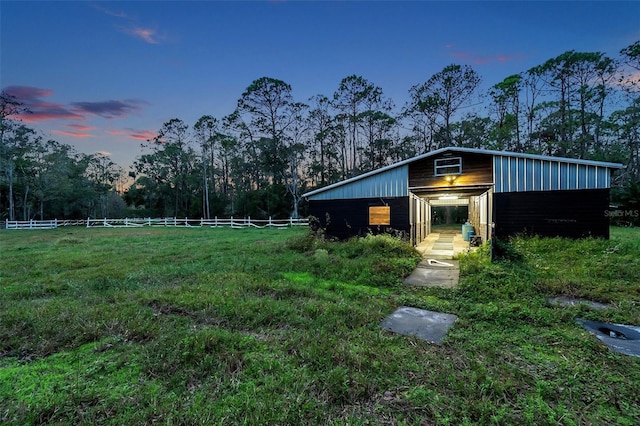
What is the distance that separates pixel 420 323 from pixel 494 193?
7.46 m

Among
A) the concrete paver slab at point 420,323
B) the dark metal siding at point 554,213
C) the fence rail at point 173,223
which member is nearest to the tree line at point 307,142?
the fence rail at point 173,223

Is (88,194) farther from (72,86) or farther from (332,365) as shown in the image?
(332,365)

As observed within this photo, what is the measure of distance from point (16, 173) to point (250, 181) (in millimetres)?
25171

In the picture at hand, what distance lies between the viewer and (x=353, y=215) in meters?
11.4

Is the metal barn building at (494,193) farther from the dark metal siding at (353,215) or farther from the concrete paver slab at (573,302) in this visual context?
the concrete paver slab at (573,302)

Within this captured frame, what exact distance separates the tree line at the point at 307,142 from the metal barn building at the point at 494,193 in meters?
16.1

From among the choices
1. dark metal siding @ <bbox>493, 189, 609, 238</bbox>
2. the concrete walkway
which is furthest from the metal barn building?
the concrete walkway

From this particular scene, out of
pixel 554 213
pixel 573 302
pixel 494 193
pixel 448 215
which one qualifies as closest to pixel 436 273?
pixel 573 302

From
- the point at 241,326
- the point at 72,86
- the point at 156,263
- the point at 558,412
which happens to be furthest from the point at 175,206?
the point at 558,412

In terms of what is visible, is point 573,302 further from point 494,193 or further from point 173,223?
point 173,223

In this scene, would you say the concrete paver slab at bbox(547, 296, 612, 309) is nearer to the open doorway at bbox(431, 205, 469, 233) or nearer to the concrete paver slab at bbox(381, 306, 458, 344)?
the concrete paver slab at bbox(381, 306, 458, 344)

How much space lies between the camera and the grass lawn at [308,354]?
7.01 ft

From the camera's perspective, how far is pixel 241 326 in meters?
3.75

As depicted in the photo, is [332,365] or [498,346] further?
[498,346]
